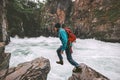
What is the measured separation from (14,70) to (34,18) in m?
25.5

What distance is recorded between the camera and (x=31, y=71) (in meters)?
11.0

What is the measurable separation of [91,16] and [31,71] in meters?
20.4

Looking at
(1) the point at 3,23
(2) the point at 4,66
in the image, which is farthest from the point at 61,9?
(2) the point at 4,66

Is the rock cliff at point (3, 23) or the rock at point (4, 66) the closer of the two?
the rock at point (4, 66)

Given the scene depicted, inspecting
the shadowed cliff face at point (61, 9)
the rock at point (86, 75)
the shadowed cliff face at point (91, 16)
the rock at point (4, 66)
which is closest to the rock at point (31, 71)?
the rock at point (4, 66)

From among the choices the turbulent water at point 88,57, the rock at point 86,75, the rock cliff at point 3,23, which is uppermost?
the rock cliff at point 3,23

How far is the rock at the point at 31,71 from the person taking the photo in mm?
10570

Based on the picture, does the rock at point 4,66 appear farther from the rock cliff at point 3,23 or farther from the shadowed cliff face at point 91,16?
the shadowed cliff face at point 91,16

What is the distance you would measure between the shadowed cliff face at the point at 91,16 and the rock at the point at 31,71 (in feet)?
51.9

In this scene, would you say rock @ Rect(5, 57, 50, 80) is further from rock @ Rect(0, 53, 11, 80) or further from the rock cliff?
the rock cliff

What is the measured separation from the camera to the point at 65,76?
15.4 m

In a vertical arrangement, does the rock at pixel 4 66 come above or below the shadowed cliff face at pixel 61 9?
below

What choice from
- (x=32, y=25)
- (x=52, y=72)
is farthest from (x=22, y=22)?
(x=52, y=72)

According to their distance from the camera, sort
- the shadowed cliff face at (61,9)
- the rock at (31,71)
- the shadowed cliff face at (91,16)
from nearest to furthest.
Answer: the rock at (31,71)
the shadowed cliff face at (91,16)
the shadowed cliff face at (61,9)
